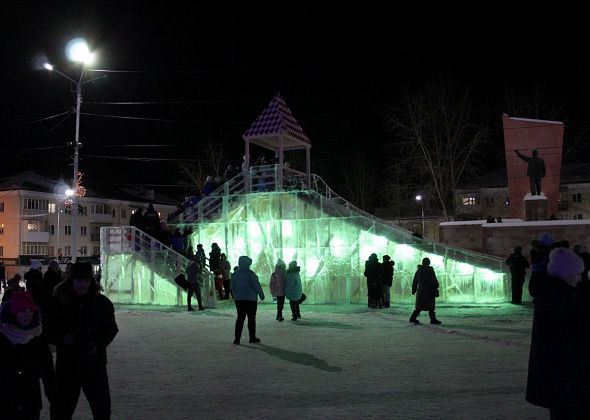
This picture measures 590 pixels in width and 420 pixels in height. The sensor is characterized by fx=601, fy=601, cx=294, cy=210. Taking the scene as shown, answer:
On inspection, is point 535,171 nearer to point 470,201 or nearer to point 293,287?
point 293,287

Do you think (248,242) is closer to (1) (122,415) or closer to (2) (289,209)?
(2) (289,209)

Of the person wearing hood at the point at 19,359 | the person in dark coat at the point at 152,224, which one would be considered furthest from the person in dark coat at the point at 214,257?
the person wearing hood at the point at 19,359

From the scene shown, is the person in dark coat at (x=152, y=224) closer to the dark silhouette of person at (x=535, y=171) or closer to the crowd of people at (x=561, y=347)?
the dark silhouette of person at (x=535, y=171)

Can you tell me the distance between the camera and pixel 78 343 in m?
5.04

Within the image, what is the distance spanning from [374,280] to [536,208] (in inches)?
327

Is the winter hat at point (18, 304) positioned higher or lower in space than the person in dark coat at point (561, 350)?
higher

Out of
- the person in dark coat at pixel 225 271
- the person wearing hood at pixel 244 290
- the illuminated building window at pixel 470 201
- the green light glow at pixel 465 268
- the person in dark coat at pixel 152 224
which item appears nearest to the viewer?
the person wearing hood at pixel 244 290

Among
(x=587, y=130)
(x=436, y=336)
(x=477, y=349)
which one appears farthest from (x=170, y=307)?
(x=587, y=130)

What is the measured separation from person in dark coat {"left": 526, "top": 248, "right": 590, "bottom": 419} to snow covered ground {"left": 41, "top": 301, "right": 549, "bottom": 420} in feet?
7.04

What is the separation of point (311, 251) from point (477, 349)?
11.7 metres

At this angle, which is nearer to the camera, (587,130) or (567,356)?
(567,356)

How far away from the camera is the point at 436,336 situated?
1230 cm

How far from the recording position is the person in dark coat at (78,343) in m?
5.05

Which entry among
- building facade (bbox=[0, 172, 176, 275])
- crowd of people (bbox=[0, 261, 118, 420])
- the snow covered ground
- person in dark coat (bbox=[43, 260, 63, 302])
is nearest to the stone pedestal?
the snow covered ground
